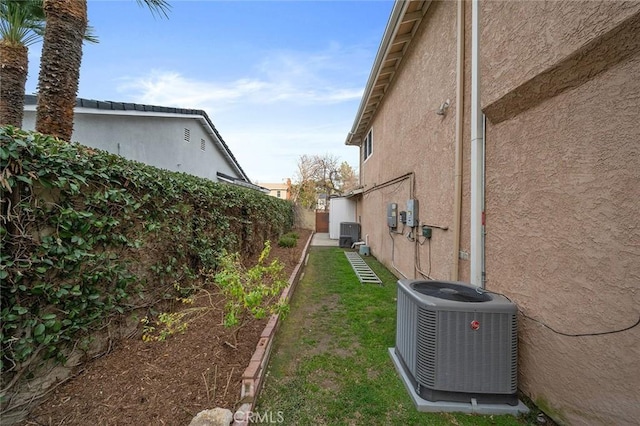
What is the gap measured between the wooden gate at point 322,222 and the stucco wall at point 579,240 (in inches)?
717

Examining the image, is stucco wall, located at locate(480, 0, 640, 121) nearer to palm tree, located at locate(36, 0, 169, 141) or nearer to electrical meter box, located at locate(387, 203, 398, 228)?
electrical meter box, located at locate(387, 203, 398, 228)

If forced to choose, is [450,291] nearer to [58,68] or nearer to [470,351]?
[470,351]

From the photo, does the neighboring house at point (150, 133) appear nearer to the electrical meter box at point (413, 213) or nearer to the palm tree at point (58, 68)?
the palm tree at point (58, 68)

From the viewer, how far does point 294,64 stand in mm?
10312

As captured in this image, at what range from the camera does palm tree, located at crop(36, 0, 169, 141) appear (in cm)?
377

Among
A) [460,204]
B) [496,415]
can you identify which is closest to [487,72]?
[460,204]

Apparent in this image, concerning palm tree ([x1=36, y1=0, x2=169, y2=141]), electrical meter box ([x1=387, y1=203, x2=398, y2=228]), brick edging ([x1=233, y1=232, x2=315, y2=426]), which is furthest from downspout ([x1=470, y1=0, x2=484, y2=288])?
palm tree ([x1=36, y1=0, x2=169, y2=141])

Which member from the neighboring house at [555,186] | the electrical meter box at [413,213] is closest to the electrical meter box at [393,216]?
the electrical meter box at [413,213]

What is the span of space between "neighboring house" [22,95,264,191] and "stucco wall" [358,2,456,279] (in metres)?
8.21

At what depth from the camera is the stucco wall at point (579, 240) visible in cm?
175

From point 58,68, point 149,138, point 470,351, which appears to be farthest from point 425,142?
point 149,138

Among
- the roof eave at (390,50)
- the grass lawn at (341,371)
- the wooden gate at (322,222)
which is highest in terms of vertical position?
the roof eave at (390,50)

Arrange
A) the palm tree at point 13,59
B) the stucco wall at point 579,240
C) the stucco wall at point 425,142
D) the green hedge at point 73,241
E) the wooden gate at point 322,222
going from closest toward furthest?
1. the stucco wall at point 579,240
2. the green hedge at point 73,241
3. the stucco wall at point 425,142
4. the palm tree at point 13,59
5. the wooden gate at point 322,222

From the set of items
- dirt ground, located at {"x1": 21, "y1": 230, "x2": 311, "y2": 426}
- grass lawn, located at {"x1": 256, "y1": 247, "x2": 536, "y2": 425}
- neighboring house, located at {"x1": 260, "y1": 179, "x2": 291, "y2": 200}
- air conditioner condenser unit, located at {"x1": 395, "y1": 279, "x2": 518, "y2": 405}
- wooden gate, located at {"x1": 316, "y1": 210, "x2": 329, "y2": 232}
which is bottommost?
grass lawn, located at {"x1": 256, "y1": 247, "x2": 536, "y2": 425}
